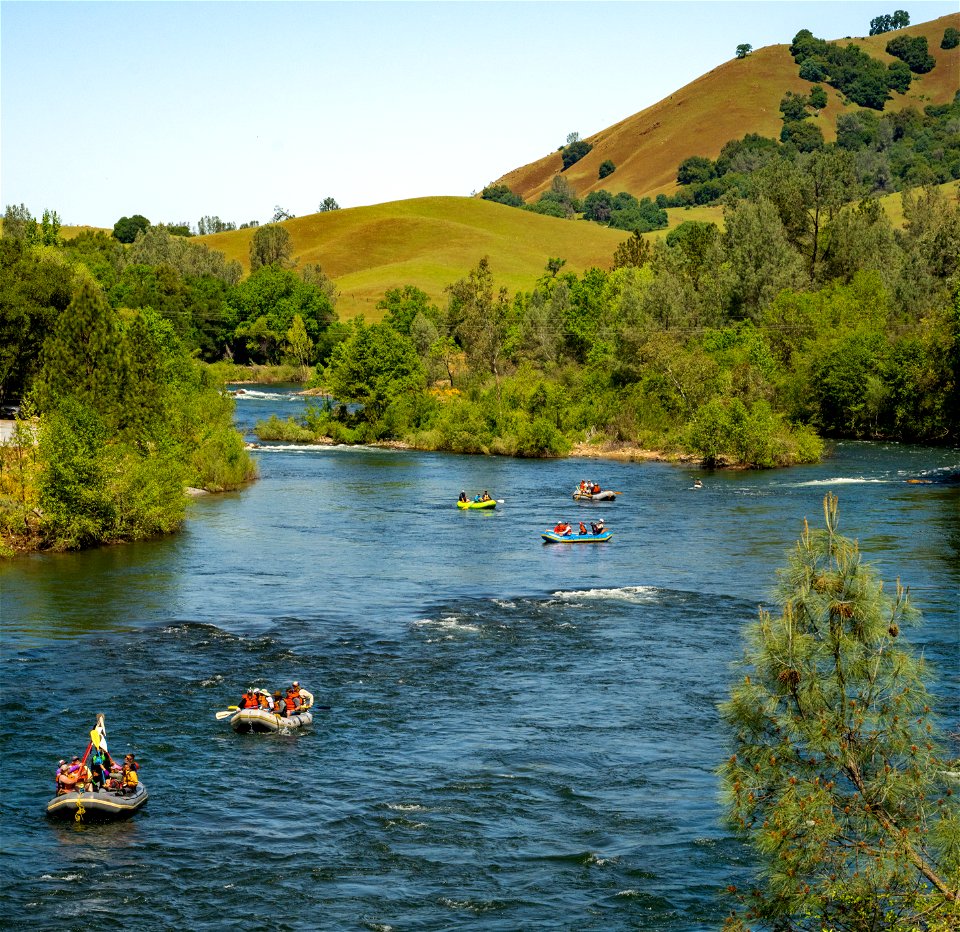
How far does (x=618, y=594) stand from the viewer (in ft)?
184

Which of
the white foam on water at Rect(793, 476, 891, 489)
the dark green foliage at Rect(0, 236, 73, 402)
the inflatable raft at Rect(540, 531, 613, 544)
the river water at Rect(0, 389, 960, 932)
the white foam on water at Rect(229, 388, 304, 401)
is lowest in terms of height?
the river water at Rect(0, 389, 960, 932)

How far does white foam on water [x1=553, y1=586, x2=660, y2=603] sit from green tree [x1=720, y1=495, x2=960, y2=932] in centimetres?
3582

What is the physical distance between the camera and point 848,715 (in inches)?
729

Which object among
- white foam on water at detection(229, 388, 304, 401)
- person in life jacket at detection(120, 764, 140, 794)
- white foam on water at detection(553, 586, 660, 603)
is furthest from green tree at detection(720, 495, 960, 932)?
white foam on water at detection(229, 388, 304, 401)

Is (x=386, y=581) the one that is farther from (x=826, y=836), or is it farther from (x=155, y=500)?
(x=826, y=836)

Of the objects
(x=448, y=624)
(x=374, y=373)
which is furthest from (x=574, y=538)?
(x=374, y=373)

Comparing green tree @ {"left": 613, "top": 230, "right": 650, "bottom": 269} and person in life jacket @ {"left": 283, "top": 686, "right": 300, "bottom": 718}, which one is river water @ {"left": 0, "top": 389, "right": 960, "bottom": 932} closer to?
person in life jacket @ {"left": 283, "top": 686, "right": 300, "bottom": 718}

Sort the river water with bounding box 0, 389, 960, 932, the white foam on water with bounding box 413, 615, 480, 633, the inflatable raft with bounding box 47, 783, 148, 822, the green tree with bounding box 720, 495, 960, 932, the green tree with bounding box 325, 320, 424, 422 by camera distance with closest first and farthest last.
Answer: the green tree with bounding box 720, 495, 960, 932 → the river water with bounding box 0, 389, 960, 932 → the inflatable raft with bounding box 47, 783, 148, 822 → the white foam on water with bounding box 413, 615, 480, 633 → the green tree with bounding box 325, 320, 424, 422

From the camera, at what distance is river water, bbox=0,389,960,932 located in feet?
92.3

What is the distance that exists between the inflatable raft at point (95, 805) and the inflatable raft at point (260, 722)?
5.57 metres

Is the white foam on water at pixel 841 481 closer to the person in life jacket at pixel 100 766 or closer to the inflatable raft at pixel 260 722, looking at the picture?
the inflatable raft at pixel 260 722

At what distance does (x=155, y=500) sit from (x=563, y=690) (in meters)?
34.6

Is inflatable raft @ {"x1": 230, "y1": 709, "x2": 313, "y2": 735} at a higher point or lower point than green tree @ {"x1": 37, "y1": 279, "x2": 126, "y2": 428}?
lower

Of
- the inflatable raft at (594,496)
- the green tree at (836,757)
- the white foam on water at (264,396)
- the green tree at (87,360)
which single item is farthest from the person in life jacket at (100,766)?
the white foam on water at (264,396)
